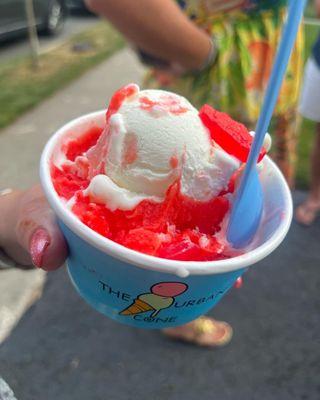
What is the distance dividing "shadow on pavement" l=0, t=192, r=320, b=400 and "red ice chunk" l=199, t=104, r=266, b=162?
1.28m

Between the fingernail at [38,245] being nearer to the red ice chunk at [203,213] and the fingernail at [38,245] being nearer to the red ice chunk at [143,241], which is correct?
the red ice chunk at [143,241]

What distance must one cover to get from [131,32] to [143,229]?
86cm

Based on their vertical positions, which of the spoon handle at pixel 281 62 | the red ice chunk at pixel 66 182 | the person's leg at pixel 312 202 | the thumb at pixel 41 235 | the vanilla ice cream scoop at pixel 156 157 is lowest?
the person's leg at pixel 312 202

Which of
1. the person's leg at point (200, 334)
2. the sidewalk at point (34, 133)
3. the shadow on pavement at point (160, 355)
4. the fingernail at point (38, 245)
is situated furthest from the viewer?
the sidewalk at point (34, 133)

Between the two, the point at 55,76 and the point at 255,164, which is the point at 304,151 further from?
the point at 255,164

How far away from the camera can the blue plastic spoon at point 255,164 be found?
A: 701 mm

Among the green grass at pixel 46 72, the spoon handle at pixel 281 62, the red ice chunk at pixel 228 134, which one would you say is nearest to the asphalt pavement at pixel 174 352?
the red ice chunk at pixel 228 134

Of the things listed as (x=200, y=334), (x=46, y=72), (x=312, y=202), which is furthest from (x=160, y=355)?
(x=46, y=72)

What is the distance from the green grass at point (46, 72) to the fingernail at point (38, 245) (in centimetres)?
319

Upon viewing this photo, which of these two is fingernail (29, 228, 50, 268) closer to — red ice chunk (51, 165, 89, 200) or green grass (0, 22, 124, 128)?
red ice chunk (51, 165, 89, 200)

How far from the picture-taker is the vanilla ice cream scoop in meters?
0.96

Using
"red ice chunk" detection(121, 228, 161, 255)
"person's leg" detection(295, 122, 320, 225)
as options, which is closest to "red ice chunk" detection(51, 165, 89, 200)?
"red ice chunk" detection(121, 228, 161, 255)

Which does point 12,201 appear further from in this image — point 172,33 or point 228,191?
point 172,33

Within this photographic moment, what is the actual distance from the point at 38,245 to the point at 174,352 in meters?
1.31
